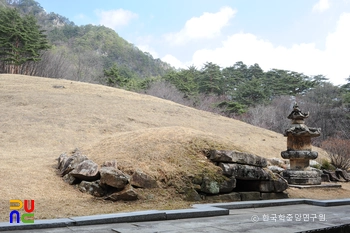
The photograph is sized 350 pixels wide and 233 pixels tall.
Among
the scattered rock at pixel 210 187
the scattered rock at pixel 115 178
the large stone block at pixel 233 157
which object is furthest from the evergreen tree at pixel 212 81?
the scattered rock at pixel 115 178

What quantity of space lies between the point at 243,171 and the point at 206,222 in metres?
2.60

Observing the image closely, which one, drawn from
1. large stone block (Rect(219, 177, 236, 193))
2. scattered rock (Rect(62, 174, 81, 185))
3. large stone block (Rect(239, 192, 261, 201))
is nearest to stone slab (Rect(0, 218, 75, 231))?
scattered rock (Rect(62, 174, 81, 185))

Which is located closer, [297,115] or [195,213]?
[195,213]

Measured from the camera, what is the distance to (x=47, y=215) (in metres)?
5.19

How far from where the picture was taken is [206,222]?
5.19 metres

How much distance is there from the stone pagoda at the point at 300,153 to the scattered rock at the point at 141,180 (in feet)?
17.4

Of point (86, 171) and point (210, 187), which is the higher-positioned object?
point (86, 171)

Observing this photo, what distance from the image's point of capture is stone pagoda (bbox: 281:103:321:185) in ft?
33.7

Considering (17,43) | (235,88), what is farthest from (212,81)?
(17,43)

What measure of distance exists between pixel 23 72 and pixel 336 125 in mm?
31749

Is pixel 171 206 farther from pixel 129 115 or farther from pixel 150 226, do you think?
pixel 129 115

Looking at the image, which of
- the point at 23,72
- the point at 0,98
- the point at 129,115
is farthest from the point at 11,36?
the point at 129,115

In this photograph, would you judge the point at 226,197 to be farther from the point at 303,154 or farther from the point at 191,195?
the point at 303,154

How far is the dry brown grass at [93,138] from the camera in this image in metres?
6.50
